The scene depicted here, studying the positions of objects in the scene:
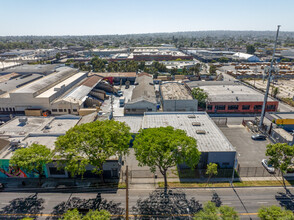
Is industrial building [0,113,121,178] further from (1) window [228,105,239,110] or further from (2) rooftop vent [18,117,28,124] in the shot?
(1) window [228,105,239,110]

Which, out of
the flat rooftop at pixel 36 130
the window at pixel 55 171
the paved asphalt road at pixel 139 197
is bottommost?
the paved asphalt road at pixel 139 197

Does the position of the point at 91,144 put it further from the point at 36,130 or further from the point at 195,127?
the point at 195,127

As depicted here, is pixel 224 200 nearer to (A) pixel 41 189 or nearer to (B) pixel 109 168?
(B) pixel 109 168

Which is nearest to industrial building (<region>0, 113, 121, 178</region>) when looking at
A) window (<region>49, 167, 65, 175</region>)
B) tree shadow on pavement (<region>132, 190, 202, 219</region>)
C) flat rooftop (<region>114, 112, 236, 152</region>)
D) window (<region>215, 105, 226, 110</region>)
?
window (<region>49, 167, 65, 175</region>)

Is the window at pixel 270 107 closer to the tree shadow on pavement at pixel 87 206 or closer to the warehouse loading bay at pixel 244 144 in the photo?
the warehouse loading bay at pixel 244 144

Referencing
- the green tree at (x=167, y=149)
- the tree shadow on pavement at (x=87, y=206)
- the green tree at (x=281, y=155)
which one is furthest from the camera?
the green tree at (x=281, y=155)

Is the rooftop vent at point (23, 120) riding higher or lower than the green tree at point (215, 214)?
lower

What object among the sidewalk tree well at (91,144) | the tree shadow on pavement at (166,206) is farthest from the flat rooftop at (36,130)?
the tree shadow on pavement at (166,206)

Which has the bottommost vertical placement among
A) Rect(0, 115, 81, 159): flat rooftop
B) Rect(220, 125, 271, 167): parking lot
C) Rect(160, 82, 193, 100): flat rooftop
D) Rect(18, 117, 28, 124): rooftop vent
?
Rect(220, 125, 271, 167): parking lot
